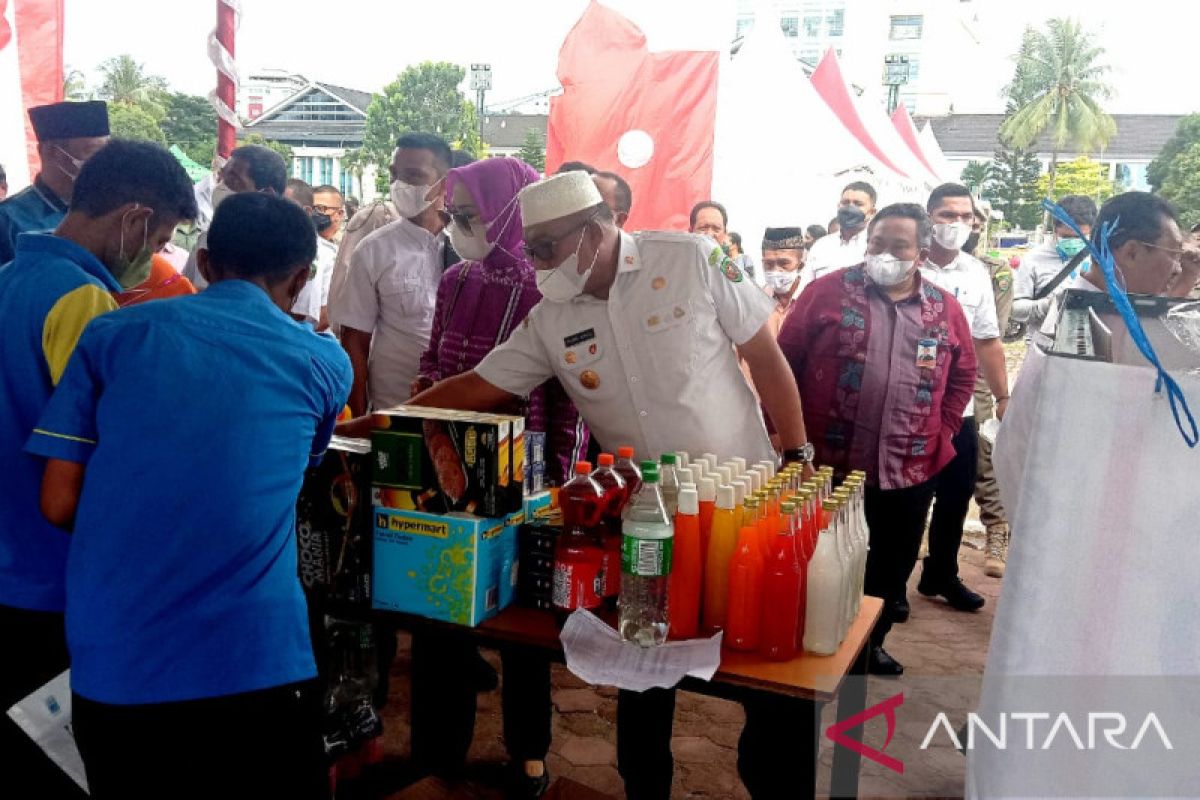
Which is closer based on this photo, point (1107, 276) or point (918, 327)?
point (1107, 276)

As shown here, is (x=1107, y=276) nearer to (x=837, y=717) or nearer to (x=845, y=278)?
(x=837, y=717)

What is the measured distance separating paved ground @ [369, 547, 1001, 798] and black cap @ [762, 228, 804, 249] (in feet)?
7.04

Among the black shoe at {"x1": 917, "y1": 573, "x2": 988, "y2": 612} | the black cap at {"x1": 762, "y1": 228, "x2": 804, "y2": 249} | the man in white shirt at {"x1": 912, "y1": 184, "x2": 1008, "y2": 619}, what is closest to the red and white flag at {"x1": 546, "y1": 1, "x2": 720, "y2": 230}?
the black cap at {"x1": 762, "y1": 228, "x2": 804, "y2": 249}

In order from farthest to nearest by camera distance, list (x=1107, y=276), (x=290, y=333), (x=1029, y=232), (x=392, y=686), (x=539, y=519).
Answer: (x=1029, y=232) → (x=392, y=686) → (x=539, y=519) → (x=290, y=333) → (x=1107, y=276)

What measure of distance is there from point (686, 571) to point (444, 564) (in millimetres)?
493

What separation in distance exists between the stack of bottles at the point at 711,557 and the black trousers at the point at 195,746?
58 cm

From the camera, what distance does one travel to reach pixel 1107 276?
1222mm

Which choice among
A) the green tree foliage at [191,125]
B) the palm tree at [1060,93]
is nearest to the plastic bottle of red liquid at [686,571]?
the green tree foliage at [191,125]

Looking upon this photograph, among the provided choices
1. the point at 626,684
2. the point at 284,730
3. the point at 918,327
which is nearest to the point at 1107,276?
the point at 626,684

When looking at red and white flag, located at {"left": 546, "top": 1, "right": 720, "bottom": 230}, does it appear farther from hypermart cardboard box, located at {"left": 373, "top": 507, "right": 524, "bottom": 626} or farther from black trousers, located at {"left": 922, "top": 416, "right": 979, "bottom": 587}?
hypermart cardboard box, located at {"left": 373, "top": 507, "right": 524, "bottom": 626}

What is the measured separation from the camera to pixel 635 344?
7.80 ft

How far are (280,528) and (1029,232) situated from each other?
144 ft

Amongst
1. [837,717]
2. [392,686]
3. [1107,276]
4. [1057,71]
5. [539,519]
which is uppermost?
[1057,71]

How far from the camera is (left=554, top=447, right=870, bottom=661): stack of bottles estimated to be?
5.64 ft
